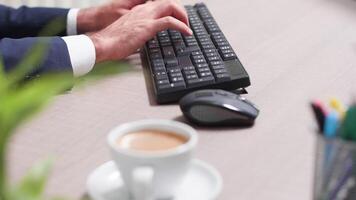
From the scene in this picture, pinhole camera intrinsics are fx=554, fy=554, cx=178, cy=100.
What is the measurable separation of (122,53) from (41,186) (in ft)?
2.41

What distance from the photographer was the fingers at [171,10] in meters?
1.11

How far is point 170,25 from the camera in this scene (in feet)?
3.46

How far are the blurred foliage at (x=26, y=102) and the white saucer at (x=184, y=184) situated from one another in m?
0.28

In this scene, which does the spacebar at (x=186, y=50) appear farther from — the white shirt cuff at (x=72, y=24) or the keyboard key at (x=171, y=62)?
the white shirt cuff at (x=72, y=24)

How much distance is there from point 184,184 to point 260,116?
252mm

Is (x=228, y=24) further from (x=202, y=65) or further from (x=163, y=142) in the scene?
(x=163, y=142)

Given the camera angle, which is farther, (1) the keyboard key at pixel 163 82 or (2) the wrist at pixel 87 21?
(2) the wrist at pixel 87 21

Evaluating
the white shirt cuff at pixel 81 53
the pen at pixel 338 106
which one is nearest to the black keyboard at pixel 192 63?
the white shirt cuff at pixel 81 53

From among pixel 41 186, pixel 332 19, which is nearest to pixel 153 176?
pixel 41 186

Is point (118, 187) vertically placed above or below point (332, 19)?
above

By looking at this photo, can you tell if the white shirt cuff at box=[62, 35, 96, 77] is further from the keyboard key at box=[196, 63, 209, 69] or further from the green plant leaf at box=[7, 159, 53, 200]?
the green plant leaf at box=[7, 159, 53, 200]

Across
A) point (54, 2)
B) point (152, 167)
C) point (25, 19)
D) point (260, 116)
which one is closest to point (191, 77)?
point (260, 116)

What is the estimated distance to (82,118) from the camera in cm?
83

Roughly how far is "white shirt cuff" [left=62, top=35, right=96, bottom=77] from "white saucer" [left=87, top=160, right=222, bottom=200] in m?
0.35
